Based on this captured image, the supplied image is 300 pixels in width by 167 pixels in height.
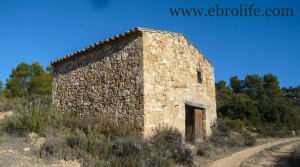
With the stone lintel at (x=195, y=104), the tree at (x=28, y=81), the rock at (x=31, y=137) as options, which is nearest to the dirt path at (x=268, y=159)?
the stone lintel at (x=195, y=104)

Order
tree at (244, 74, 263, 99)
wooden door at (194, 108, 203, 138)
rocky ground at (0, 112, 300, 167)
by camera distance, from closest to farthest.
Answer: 1. rocky ground at (0, 112, 300, 167)
2. wooden door at (194, 108, 203, 138)
3. tree at (244, 74, 263, 99)

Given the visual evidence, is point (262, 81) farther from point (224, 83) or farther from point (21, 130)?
point (21, 130)

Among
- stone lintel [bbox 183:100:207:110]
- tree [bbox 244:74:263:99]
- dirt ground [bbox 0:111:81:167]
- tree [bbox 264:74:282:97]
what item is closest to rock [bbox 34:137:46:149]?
dirt ground [bbox 0:111:81:167]

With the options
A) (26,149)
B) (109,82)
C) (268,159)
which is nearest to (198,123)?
(268,159)

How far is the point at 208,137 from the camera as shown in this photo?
1167cm

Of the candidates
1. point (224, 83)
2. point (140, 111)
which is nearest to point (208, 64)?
point (140, 111)

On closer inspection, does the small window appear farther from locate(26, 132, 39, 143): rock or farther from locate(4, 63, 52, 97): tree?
locate(4, 63, 52, 97): tree

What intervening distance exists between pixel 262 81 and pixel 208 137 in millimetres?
23014

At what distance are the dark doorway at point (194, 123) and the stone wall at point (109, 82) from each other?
3.34 metres

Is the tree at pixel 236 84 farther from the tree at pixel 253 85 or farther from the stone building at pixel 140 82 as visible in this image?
the stone building at pixel 140 82

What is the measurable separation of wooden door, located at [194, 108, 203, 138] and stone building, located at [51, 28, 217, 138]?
0.13ft

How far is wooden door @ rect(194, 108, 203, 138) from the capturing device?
10.9 metres

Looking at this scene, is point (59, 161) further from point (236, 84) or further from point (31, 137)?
point (236, 84)

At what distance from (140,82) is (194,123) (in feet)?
12.0
